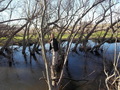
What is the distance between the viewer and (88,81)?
1191cm

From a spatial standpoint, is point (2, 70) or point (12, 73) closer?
point (12, 73)

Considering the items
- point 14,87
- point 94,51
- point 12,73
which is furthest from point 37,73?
point 94,51

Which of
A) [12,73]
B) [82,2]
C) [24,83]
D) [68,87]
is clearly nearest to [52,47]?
[68,87]

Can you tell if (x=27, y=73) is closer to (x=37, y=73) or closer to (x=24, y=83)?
(x=37, y=73)

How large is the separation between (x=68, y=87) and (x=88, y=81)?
1.48 meters

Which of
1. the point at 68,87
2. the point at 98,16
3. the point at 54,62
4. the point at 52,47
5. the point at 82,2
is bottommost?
the point at 68,87

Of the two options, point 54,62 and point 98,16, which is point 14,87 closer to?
point 54,62

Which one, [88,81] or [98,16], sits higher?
[98,16]

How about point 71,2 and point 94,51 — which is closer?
point 71,2

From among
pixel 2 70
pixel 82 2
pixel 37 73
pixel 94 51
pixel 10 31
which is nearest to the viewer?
pixel 37 73

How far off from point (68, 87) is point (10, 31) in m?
14.1

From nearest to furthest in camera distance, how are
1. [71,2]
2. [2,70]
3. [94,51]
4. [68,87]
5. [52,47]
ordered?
[52,47] < [68,87] < [2,70] < [71,2] < [94,51]

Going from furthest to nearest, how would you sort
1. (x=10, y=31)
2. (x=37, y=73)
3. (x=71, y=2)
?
(x=10, y=31) < (x=71, y=2) < (x=37, y=73)

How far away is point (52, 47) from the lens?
10.6 m
